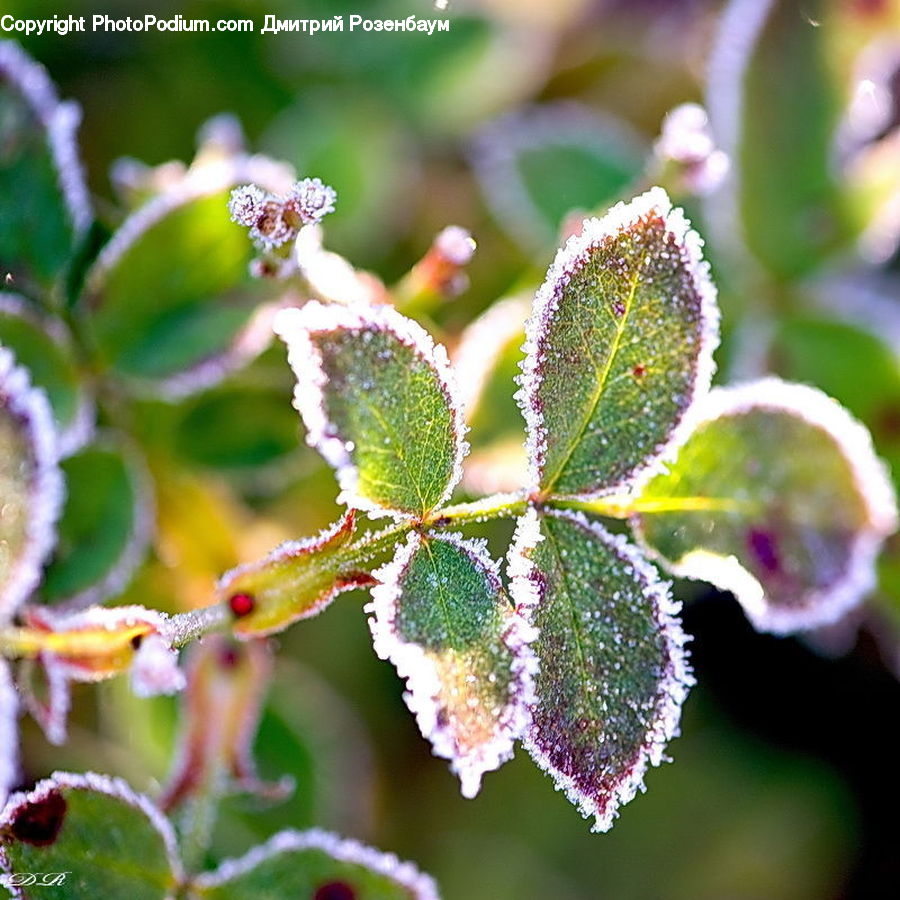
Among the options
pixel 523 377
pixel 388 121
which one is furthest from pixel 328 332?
pixel 388 121

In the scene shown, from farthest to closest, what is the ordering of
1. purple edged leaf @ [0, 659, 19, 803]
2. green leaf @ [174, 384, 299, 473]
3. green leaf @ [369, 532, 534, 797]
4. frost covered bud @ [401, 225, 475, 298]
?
1. green leaf @ [174, 384, 299, 473]
2. frost covered bud @ [401, 225, 475, 298]
3. purple edged leaf @ [0, 659, 19, 803]
4. green leaf @ [369, 532, 534, 797]

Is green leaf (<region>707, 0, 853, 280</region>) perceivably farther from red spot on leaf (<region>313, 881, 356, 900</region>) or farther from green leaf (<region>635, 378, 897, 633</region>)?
red spot on leaf (<region>313, 881, 356, 900</region>)

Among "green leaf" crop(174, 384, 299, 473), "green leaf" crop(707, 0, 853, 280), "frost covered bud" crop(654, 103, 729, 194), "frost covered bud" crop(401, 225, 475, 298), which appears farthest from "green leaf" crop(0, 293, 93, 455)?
"green leaf" crop(707, 0, 853, 280)

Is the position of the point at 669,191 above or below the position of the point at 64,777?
above

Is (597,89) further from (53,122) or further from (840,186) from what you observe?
(53,122)

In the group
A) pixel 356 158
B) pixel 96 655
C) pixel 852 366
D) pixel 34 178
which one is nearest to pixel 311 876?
pixel 96 655

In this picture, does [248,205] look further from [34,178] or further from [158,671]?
[34,178]

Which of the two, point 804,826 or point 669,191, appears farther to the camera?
point 804,826
